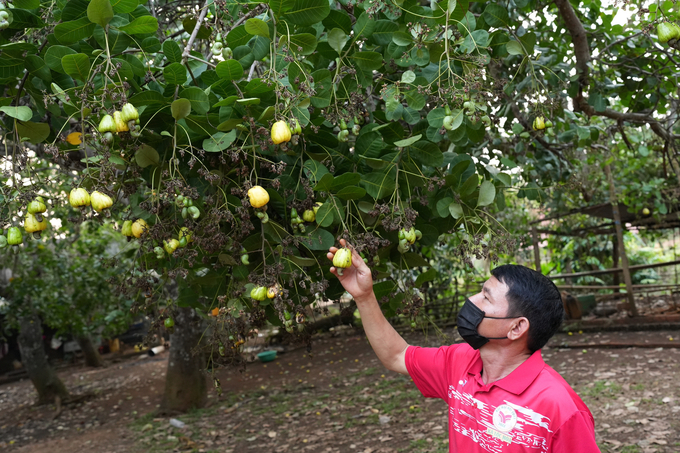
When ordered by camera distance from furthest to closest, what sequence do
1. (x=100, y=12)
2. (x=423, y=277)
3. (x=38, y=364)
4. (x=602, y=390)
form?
(x=38, y=364)
(x=602, y=390)
(x=423, y=277)
(x=100, y=12)

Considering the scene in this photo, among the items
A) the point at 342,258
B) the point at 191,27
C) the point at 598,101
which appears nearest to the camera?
the point at 342,258

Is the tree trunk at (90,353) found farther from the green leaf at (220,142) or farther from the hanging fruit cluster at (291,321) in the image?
the green leaf at (220,142)

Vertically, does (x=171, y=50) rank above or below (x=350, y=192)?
above

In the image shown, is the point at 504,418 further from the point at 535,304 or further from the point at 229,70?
the point at 229,70

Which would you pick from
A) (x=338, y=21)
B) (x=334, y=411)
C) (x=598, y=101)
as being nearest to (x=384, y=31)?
(x=338, y=21)

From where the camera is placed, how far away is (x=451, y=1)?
147cm

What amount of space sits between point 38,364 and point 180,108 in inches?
294

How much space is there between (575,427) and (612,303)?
9.34 m

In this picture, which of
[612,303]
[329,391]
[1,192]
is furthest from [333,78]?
[612,303]

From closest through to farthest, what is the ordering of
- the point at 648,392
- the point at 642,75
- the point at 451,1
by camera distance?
Result: the point at 451,1, the point at 642,75, the point at 648,392

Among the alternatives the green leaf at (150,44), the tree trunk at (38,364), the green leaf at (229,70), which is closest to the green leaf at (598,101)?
the green leaf at (229,70)

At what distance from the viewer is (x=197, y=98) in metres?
1.38

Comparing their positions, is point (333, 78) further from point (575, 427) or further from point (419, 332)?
point (419, 332)

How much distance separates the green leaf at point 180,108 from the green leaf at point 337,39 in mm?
480
